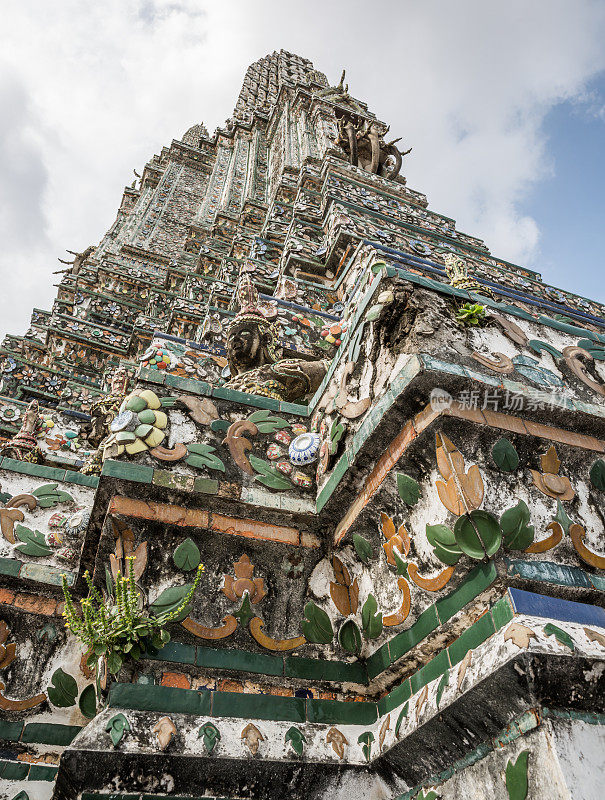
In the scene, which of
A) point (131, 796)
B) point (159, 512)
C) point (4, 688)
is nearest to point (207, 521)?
point (159, 512)

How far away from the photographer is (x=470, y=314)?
2.41m

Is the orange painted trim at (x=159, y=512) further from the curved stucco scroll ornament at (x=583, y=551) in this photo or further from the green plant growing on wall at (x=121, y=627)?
the curved stucco scroll ornament at (x=583, y=551)

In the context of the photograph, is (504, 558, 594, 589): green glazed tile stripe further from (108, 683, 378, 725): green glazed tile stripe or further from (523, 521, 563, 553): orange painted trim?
(108, 683, 378, 725): green glazed tile stripe

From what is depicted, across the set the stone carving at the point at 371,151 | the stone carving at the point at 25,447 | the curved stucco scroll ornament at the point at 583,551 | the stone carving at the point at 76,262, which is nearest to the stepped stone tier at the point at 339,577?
the curved stucco scroll ornament at the point at 583,551

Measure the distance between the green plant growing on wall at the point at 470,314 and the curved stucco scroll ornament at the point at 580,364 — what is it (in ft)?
1.46

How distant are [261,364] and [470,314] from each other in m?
1.84

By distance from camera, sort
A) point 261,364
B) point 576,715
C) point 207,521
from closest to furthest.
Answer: point 576,715 → point 207,521 → point 261,364

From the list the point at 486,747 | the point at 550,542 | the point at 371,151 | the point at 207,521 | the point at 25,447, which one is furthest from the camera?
the point at 371,151

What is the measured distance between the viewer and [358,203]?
6480 millimetres

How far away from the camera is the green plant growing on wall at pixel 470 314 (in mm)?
2394

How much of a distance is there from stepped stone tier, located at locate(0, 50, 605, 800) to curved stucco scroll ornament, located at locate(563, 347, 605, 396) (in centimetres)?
1

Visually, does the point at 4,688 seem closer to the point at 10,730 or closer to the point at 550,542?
the point at 10,730

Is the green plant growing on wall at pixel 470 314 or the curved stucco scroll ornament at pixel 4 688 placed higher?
the green plant growing on wall at pixel 470 314

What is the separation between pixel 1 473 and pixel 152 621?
1463 millimetres
